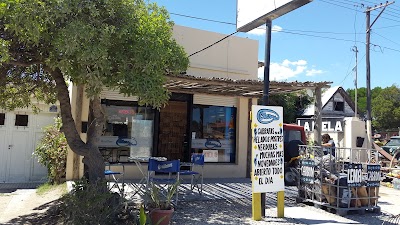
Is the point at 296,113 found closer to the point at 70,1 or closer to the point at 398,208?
the point at 398,208

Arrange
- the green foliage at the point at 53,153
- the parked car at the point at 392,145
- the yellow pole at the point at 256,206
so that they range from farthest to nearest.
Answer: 1. the parked car at the point at 392,145
2. the green foliage at the point at 53,153
3. the yellow pole at the point at 256,206

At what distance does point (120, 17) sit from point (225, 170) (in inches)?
299

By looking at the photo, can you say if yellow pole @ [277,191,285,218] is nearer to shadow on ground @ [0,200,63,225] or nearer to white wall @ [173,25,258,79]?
shadow on ground @ [0,200,63,225]

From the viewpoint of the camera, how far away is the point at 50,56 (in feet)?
18.5

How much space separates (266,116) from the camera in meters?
7.04

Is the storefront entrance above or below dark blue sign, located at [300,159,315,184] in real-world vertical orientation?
above

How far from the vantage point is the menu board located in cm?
686

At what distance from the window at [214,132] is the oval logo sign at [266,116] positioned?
507cm

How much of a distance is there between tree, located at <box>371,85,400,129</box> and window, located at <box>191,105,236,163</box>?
32552mm

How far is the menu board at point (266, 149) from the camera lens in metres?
6.86

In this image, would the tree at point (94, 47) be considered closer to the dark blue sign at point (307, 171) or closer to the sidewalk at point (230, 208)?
the sidewalk at point (230, 208)

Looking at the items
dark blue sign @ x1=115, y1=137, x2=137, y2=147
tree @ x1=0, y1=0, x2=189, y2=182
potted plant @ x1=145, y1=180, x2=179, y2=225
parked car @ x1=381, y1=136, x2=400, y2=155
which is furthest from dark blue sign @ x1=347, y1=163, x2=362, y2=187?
parked car @ x1=381, y1=136, x2=400, y2=155

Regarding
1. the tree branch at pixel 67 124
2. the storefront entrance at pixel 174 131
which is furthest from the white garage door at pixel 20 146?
the tree branch at pixel 67 124

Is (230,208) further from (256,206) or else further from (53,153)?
(53,153)
